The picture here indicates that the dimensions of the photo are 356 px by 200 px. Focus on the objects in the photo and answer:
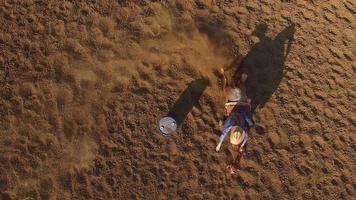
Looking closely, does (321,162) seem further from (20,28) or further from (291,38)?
(20,28)

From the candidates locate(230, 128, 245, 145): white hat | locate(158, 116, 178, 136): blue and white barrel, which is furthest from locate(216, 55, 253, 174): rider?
locate(158, 116, 178, 136): blue and white barrel

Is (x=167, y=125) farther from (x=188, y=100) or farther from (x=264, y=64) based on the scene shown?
(x=264, y=64)

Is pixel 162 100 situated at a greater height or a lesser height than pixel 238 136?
lesser

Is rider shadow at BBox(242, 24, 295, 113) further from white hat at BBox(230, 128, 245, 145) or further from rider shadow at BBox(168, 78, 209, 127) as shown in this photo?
white hat at BBox(230, 128, 245, 145)

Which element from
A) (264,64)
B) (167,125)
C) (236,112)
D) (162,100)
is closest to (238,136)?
(236,112)

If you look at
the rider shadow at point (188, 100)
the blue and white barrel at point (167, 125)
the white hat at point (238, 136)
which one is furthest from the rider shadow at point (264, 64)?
the blue and white barrel at point (167, 125)
